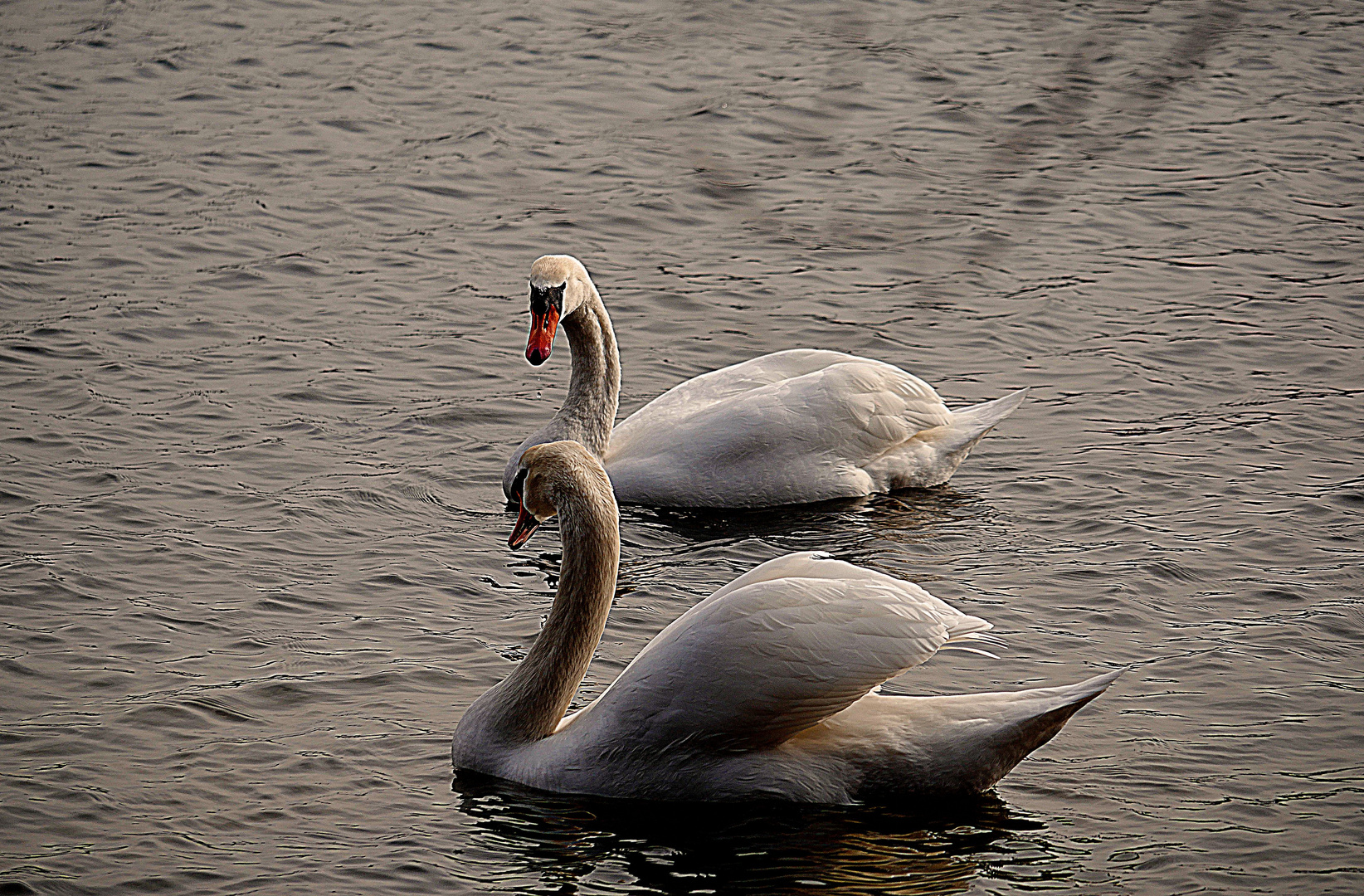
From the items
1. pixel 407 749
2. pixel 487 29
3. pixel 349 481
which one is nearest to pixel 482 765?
pixel 407 749

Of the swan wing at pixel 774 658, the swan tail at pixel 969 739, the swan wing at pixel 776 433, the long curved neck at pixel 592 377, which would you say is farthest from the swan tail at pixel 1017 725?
the long curved neck at pixel 592 377

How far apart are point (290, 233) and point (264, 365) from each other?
7.58 feet

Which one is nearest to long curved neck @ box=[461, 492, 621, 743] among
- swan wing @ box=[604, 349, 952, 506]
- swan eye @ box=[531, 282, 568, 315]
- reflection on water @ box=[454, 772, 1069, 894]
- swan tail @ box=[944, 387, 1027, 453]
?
reflection on water @ box=[454, 772, 1069, 894]

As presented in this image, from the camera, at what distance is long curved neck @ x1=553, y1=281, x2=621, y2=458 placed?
945cm

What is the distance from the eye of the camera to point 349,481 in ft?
30.0

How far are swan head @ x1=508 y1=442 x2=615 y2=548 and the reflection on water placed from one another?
1.02 metres

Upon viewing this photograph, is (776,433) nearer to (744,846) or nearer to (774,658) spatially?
(774,658)

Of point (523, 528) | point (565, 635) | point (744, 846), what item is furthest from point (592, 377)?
point (744, 846)

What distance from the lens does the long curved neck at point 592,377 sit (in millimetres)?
9453

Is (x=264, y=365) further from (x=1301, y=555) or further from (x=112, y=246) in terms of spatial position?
(x=1301, y=555)

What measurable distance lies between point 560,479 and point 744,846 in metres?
1.44

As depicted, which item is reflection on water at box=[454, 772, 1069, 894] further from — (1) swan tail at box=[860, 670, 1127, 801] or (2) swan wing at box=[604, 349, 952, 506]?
(2) swan wing at box=[604, 349, 952, 506]

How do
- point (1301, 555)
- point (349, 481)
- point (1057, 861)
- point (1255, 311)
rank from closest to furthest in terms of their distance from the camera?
point (1057, 861) < point (1301, 555) < point (349, 481) < point (1255, 311)

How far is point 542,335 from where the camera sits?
9102mm
